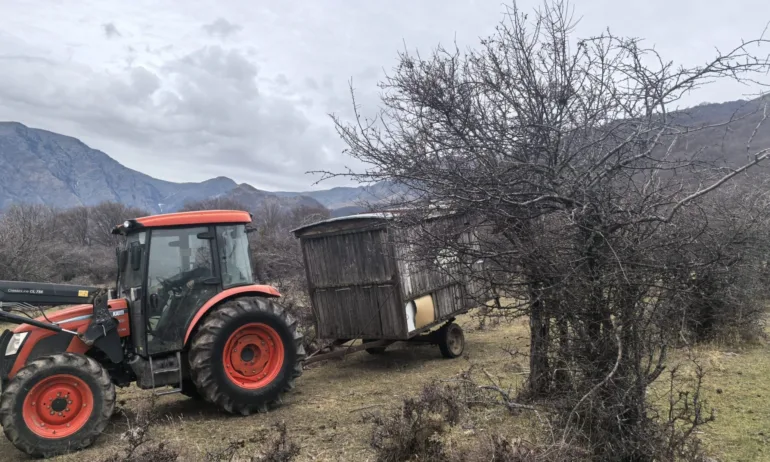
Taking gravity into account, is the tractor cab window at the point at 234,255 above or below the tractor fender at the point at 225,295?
above

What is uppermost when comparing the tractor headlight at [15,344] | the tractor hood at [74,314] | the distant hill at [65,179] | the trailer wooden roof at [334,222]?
the distant hill at [65,179]

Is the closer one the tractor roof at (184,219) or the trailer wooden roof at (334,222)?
the tractor roof at (184,219)

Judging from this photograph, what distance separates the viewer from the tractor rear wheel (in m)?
5.98

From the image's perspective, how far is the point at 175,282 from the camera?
20.3 feet

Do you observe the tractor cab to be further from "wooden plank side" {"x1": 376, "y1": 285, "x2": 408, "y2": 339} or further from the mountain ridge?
the mountain ridge

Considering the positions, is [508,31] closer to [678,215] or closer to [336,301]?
[678,215]

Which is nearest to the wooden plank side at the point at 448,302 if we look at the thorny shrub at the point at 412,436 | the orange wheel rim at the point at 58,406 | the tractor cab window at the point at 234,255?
the tractor cab window at the point at 234,255

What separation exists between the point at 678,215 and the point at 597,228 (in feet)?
2.05

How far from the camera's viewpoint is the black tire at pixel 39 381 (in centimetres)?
485

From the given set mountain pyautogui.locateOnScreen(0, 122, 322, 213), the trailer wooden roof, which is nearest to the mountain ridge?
mountain pyautogui.locateOnScreen(0, 122, 322, 213)

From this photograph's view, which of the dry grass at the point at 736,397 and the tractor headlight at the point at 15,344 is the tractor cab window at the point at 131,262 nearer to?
the tractor headlight at the point at 15,344

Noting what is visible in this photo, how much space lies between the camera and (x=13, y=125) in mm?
179625

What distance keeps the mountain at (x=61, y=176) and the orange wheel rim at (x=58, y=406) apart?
14175 cm

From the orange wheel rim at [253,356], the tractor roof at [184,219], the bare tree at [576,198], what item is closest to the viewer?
the bare tree at [576,198]
